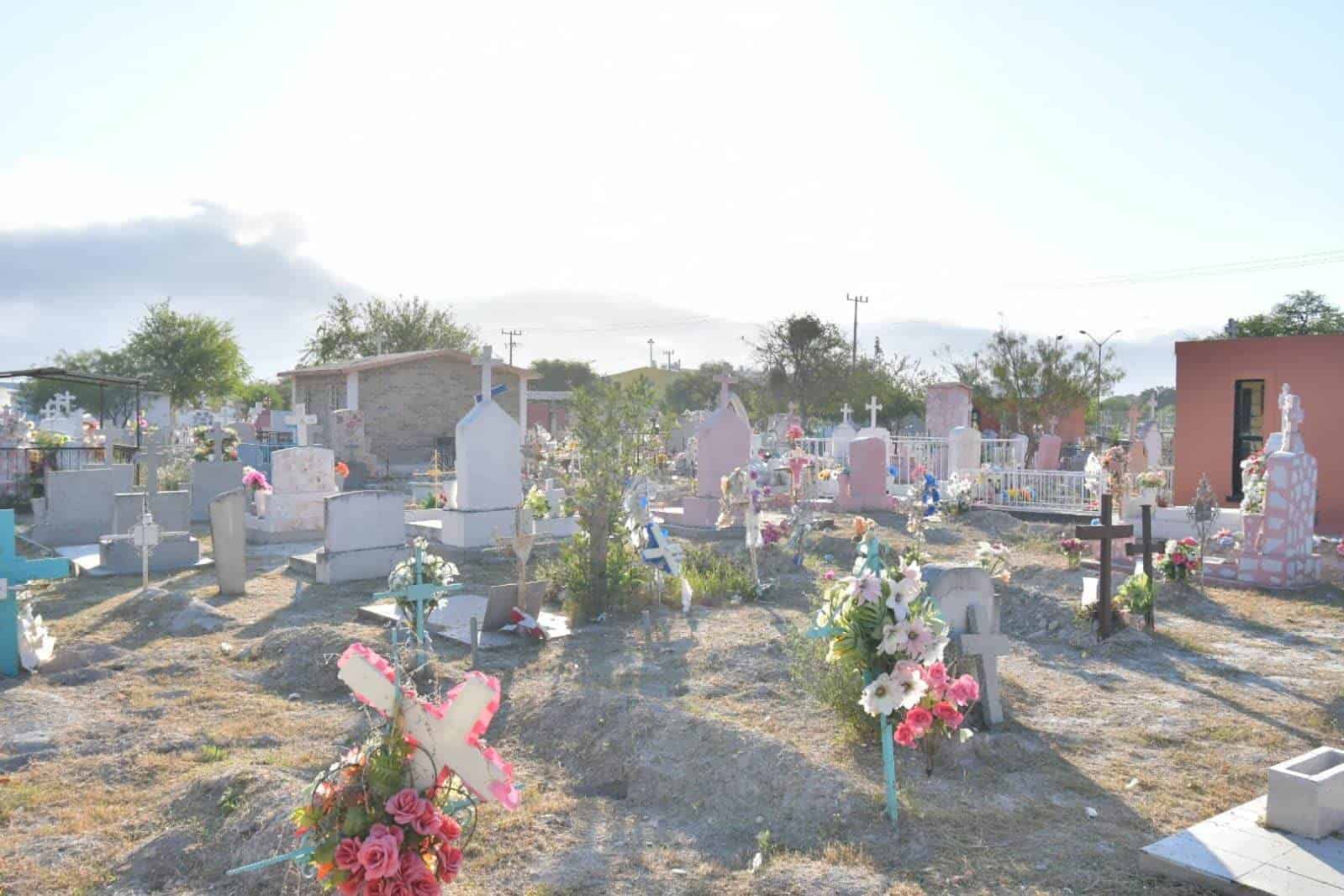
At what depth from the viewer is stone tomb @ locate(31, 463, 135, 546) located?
48.9 ft

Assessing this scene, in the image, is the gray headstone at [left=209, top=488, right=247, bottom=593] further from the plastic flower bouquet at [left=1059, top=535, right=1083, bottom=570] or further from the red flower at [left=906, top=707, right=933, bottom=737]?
the plastic flower bouquet at [left=1059, top=535, right=1083, bottom=570]

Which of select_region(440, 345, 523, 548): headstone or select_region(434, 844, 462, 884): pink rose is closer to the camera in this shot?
select_region(434, 844, 462, 884): pink rose

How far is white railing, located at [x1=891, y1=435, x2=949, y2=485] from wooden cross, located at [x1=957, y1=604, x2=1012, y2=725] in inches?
685

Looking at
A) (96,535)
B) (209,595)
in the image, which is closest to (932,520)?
(209,595)

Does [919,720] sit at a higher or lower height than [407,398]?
lower

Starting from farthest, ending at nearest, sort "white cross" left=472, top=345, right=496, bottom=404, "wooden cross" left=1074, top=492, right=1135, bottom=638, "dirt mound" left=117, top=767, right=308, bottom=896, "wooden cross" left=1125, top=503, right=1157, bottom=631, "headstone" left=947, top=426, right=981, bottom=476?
"headstone" left=947, top=426, right=981, bottom=476, "white cross" left=472, top=345, right=496, bottom=404, "wooden cross" left=1125, top=503, right=1157, bottom=631, "wooden cross" left=1074, top=492, right=1135, bottom=638, "dirt mound" left=117, top=767, right=308, bottom=896

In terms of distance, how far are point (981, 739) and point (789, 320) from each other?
42.7m

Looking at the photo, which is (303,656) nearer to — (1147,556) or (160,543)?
(160,543)

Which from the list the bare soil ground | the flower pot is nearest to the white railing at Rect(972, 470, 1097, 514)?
the flower pot

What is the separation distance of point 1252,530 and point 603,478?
857cm

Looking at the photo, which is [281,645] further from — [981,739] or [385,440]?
[385,440]

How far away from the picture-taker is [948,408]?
90.3 feet

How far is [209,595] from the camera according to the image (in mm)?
11234

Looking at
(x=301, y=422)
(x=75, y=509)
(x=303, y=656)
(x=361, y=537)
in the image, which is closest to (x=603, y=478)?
(x=303, y=656)
